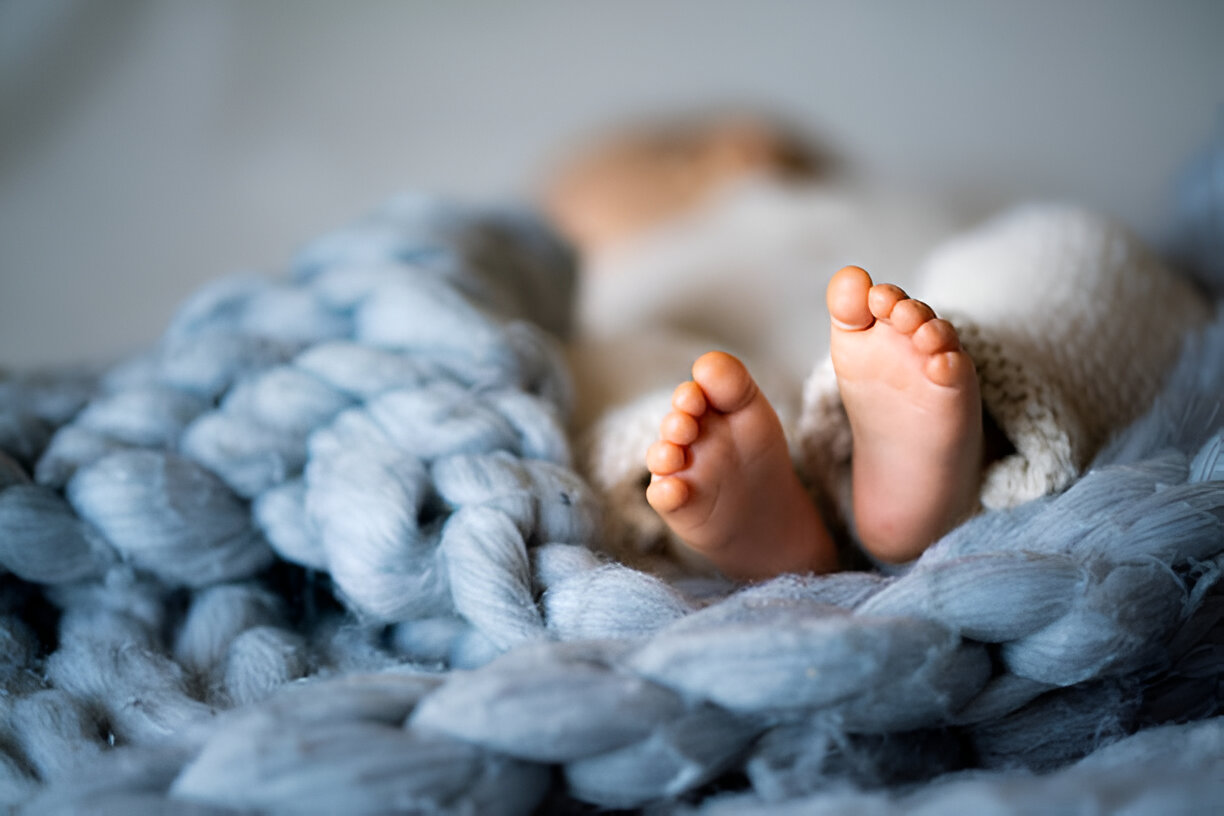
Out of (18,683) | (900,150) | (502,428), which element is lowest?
(18,683)

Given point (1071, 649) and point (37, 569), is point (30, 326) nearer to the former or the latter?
point (37, 569)

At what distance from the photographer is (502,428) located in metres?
0.51

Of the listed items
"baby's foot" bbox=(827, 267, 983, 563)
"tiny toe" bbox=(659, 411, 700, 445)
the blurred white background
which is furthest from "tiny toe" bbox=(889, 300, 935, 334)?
the blurred white background

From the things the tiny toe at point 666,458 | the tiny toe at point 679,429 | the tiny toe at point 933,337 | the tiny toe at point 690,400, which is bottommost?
the tiny toe at point 666,458

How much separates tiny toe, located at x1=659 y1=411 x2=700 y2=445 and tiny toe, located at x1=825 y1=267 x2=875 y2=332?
3.3 inches

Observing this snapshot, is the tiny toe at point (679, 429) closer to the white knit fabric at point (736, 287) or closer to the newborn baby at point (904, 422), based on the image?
the newborn baby at point (904, 422)

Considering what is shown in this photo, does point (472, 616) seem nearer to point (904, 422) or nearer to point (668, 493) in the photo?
point (668, 493)

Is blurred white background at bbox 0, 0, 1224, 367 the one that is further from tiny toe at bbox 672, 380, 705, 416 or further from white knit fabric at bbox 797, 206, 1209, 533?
tiny toe at bbox 672, 380, 705, 416

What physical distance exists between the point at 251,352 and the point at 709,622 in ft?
1.19

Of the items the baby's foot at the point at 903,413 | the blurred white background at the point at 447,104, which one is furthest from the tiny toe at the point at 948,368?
the blurred white background at the point at 447,104

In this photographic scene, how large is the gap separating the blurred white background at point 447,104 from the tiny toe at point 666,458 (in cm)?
89

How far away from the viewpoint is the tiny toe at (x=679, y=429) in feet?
1.36

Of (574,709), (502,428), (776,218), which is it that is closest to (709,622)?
(574,709)

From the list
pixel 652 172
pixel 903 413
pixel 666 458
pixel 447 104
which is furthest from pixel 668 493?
pixel 447 104
